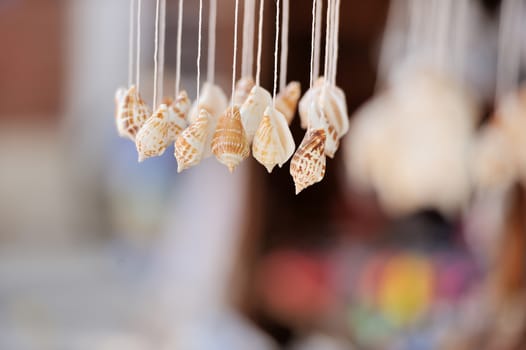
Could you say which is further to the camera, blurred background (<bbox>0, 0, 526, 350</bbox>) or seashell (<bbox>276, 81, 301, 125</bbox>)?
blurred background (<bbox>0, 0, 526, 350</bbox>)

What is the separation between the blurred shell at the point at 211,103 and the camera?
0.98ft

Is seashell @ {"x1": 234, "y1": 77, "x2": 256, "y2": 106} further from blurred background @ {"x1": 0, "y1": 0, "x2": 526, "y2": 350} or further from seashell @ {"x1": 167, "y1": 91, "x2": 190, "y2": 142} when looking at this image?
blurred background @ {"x1": 0, "y1": 0, "x2": 526, "y2": 350}

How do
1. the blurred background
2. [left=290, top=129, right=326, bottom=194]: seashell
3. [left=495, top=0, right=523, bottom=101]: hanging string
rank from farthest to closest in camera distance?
the blurred background → [left=495, top=0, right=523, bottom=101]: hanging string → [left=290, top=129, right=326, bottom=194]: seashell

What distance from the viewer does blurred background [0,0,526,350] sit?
966 mm

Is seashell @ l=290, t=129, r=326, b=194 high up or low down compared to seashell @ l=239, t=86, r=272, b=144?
down

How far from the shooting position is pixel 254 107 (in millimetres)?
275

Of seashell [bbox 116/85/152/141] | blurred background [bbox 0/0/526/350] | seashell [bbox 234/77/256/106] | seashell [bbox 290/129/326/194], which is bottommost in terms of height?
blurred background [bbox 0/0/526/350]

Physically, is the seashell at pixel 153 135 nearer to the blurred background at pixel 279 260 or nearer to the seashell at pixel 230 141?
the seashell at pixel 230 141

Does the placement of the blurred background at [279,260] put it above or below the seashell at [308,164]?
below

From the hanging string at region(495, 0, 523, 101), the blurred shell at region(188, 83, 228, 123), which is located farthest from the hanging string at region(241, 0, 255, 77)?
the hanging string at region(495, 0, 523, 101)

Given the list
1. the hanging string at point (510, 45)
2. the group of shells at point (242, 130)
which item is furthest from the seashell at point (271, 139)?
the hanging string at point (510, 45)

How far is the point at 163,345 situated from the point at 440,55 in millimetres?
794

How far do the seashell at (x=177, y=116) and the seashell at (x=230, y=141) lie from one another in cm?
2

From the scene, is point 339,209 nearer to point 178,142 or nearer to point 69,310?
point 69,310
